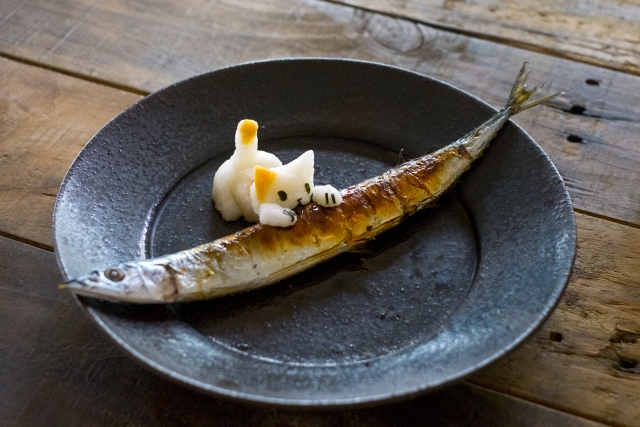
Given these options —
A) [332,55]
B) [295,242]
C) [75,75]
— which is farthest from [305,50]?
[295,242]

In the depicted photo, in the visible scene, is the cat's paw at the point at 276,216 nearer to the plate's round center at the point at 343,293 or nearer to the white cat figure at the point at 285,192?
the white cat figure at the point at 285,192

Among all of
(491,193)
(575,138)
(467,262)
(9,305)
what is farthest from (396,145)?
(9,305)

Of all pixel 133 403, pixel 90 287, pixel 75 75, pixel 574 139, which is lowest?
pixel 133 403

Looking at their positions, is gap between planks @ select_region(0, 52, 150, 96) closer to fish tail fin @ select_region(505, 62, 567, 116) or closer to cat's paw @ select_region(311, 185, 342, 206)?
cat's paw @ select_region(311, 185, 342, 206)

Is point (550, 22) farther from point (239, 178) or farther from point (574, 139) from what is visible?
point (239, 178)

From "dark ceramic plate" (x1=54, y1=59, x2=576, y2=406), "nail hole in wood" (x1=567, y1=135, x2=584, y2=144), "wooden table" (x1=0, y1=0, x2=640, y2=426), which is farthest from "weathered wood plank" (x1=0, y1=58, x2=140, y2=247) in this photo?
"nail hole in wood" (x1=567, y1=135, x2=584, y2=144)

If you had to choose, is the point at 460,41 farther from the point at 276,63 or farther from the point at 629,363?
the point at 629,363

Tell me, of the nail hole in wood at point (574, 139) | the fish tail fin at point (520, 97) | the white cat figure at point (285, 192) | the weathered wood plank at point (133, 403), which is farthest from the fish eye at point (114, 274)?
the nail hole in wood at point (574, 139)
